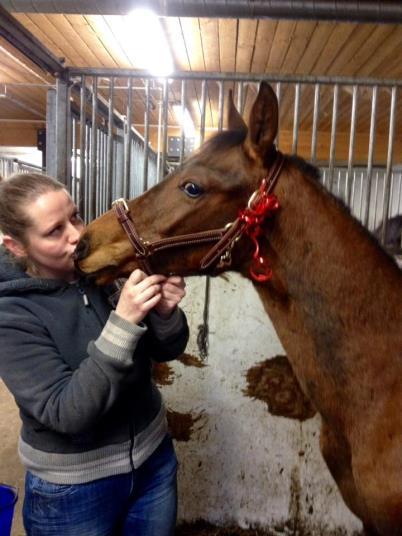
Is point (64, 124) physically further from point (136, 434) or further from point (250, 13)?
point (136, 434)

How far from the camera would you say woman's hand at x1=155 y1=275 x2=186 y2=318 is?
1277 mm

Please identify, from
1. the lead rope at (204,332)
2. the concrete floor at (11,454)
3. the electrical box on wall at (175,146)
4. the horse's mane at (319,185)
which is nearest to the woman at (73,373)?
the horse's mane at (319,185)

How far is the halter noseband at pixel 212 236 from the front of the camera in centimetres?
118

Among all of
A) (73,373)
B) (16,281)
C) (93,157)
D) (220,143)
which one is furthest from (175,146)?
(73,373)

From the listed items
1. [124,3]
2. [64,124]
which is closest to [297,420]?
[64,124]

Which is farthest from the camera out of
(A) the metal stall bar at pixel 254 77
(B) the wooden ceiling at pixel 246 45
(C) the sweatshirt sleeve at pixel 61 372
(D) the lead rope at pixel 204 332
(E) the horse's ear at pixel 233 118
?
(B) the wooden ceiling at pixel 246 45

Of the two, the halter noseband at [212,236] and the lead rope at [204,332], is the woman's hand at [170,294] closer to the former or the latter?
the halter noseband at [212,236]

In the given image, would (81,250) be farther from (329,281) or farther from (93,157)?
(93,157)

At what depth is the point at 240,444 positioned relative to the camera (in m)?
2.43

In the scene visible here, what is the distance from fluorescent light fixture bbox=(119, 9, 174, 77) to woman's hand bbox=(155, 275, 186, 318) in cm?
244

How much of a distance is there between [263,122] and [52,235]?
0.63m

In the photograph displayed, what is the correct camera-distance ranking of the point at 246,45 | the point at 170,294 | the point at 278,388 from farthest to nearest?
1. the point at 246,45
2. the point at 278,388
3. the point at 170,294

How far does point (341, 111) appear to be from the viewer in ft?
18.1

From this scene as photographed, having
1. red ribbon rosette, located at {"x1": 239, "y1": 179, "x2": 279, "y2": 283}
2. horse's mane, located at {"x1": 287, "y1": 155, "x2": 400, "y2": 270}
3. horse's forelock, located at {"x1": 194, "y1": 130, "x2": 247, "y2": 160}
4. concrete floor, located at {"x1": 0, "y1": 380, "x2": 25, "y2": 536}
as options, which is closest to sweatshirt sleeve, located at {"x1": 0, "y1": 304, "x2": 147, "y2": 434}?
red ribbon rosette, located at {"x1": 239, "y1": 179, "x2": 279, "y2": 283}
